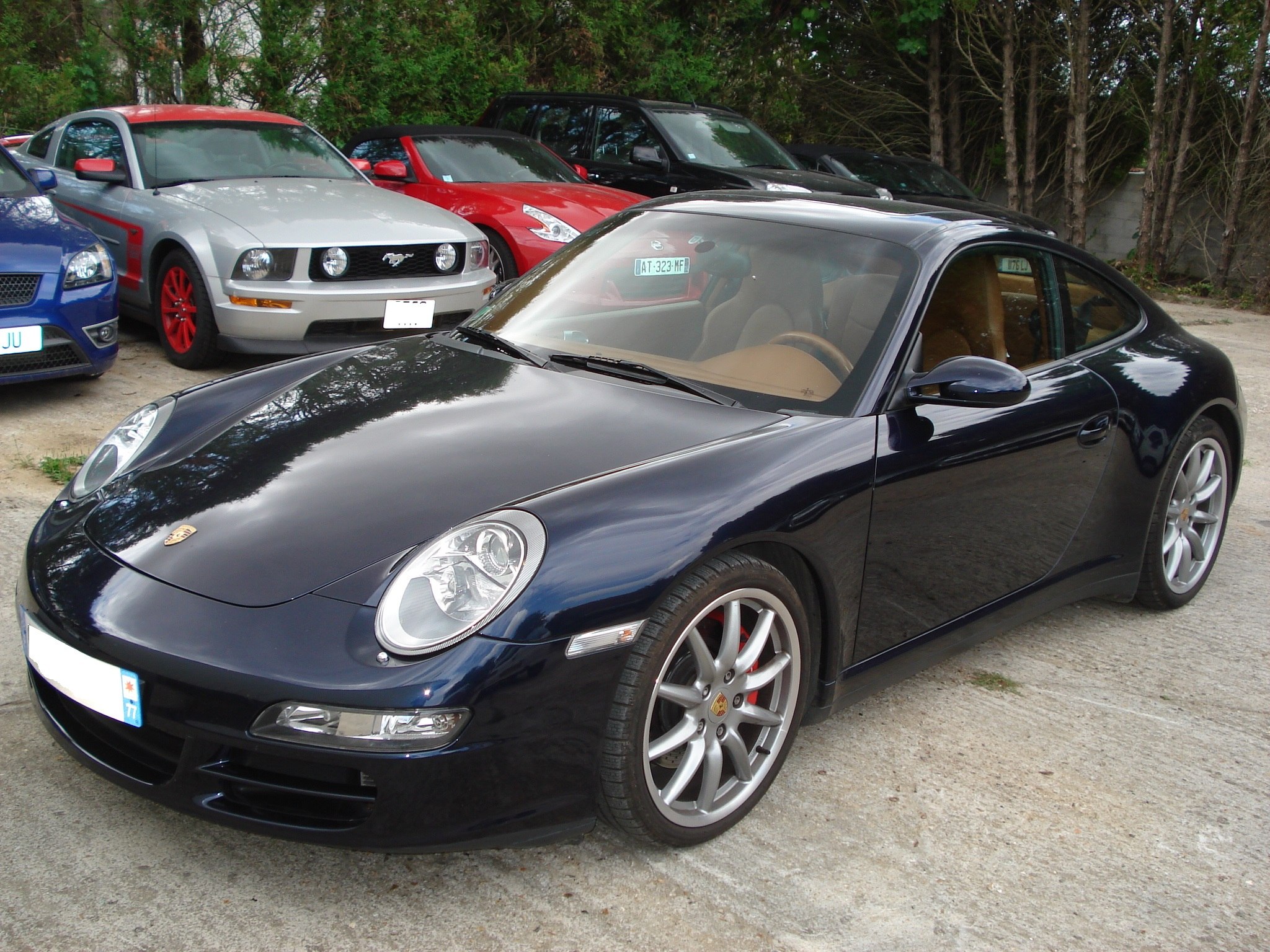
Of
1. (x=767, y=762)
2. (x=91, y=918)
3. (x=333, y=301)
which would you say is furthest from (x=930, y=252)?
(x=333, y=301)

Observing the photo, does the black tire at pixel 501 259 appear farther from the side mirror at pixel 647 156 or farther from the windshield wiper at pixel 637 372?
the windshield wiper at pixel 637 372

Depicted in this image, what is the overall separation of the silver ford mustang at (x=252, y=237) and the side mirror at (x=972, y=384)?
4.09 meters

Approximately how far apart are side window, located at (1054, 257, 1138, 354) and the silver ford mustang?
3820 mm

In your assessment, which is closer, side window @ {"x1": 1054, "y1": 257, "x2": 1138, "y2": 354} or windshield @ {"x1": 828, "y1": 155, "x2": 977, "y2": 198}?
side window @ {"x1": 1054, "y1": 257, "x2": 1138, "y2": 354}

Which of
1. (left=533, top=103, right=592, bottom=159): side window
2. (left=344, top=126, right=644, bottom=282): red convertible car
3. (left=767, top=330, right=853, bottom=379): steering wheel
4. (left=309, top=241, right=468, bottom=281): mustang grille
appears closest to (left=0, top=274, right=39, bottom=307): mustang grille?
(left=309, top=241, right=468, bottom=281): mustang grille

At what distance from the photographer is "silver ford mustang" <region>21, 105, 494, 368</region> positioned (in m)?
6.23

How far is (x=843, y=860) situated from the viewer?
259 cm

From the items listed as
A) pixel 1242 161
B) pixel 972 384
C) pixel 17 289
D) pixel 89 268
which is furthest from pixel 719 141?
pixel 972 384

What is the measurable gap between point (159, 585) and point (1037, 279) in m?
2.61

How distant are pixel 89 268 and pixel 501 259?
2.95 m

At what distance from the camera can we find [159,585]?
2.35 m

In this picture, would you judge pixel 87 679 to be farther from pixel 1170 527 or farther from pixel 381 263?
pixel 381 263

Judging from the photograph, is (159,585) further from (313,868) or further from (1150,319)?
(1150,319)

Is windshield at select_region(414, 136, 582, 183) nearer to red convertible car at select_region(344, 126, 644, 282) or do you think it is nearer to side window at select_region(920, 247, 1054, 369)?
red convertible car at select_region(344, 126, 644, 282)
